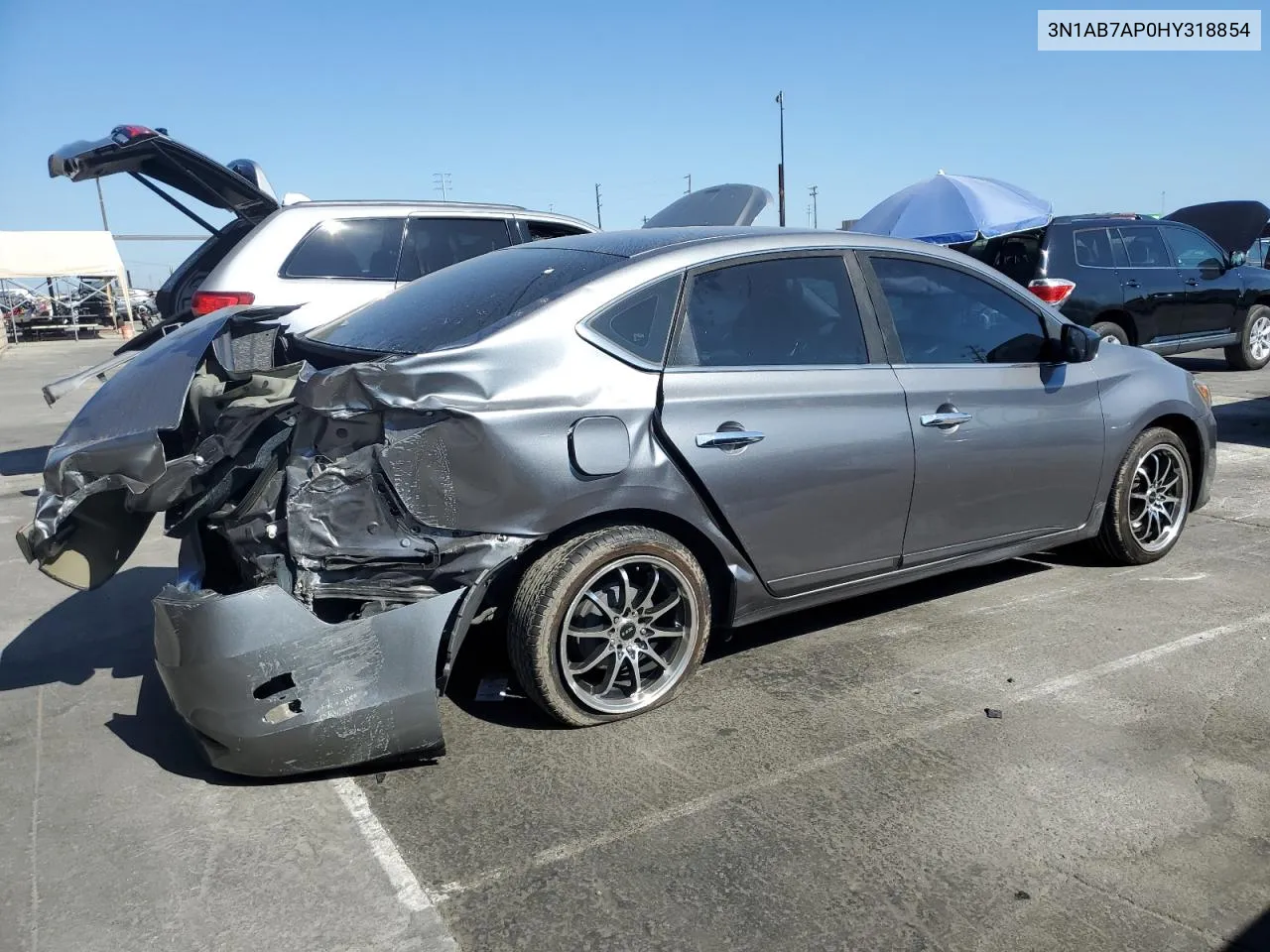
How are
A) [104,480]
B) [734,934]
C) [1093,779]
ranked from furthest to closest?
[104,480]
[1093,779]
[734,934]

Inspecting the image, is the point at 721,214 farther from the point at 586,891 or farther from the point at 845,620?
the point at 586,891

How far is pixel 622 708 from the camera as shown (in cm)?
366

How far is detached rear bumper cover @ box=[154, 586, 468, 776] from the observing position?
307 centimetres

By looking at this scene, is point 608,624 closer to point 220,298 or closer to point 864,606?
point 864,606

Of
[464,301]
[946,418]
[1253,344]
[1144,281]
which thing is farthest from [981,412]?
[1253,344]

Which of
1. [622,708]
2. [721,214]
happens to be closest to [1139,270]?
[721,214]

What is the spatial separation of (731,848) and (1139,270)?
397 inches

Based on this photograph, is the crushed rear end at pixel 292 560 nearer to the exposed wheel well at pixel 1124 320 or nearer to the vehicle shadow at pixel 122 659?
the vehicle shadow at pixel 122 659

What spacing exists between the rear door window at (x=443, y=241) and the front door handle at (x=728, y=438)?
4463 millimetres

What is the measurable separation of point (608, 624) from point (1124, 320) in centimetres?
929

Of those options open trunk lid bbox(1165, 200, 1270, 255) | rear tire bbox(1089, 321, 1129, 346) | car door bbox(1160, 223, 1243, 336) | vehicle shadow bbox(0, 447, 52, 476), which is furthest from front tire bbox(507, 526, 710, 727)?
open trunk lid bbox(1165, 200, 1270, 255)

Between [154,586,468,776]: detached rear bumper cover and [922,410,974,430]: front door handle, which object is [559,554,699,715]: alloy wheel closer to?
[154,586,468,776]: detached rear bumper cover

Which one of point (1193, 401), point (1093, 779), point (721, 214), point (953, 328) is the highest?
point (721, 214)

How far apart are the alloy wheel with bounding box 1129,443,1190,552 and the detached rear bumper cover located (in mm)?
3663
